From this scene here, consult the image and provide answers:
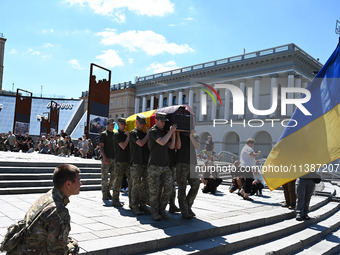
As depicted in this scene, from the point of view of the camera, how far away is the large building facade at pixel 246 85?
37.6 metres

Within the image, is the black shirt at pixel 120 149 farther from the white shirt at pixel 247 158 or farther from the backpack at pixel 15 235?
the backpack at pixel 15 235

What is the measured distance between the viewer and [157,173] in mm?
5355

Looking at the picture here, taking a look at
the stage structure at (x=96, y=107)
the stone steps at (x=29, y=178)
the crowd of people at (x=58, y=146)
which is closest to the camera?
the stone steps at (x=29, y=178)

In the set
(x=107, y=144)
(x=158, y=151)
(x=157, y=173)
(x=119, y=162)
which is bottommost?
(x=157, y=173)

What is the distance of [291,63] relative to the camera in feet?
123

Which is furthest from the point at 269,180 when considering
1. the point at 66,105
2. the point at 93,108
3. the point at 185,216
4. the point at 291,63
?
the point at 66,105

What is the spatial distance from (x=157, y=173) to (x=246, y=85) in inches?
1613

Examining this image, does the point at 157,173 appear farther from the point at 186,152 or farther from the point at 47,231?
the point at 47,231

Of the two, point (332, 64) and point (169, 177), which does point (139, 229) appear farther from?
point (332, 64)

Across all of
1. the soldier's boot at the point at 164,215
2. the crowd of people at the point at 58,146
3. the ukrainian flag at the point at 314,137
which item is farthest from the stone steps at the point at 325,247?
the crowd of people at the point at 58,146

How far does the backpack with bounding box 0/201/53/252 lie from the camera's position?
2.18 meters

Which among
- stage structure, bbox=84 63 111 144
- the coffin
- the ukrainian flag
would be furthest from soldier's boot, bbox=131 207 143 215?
stage structure, bbox=84 63 111 144

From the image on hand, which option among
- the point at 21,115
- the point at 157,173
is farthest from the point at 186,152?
the point at 21,115

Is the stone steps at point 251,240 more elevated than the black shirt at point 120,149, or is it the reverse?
the black shirt at point 120,149
